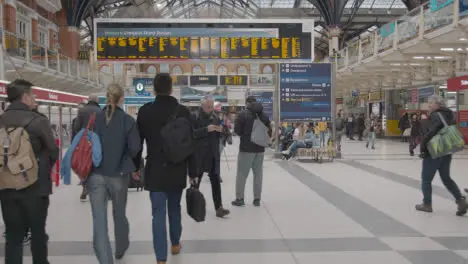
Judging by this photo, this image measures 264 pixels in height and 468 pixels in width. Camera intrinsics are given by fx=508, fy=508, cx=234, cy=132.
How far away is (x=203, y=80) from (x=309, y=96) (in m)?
24.8

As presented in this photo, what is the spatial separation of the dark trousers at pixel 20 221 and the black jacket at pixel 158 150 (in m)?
0.83

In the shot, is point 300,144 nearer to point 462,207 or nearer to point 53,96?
point 53,96

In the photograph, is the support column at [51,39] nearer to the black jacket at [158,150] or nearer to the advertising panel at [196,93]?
the advertising panel at [196,93]

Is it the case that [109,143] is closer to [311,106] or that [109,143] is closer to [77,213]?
[77,213]

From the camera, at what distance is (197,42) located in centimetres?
1532

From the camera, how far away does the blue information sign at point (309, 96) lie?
15266 millimetres

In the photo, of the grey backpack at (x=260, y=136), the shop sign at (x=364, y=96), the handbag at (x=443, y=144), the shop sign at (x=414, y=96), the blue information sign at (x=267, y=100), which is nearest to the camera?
the handbag at (x=443, y=144)

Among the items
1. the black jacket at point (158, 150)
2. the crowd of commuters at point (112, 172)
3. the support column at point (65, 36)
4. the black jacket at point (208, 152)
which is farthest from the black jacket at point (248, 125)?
the support column at point (65, 36)

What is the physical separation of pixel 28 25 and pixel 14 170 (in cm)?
2829

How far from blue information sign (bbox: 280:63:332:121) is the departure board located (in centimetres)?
67

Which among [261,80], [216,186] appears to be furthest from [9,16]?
[216,186]

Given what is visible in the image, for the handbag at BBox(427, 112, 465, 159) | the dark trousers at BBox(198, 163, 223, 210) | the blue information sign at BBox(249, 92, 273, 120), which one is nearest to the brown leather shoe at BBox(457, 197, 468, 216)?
the handbag at BBox(427, 112, 465, 159)

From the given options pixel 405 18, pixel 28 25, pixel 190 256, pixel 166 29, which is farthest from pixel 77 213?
pixel 28 25

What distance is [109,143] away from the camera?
3.92m
